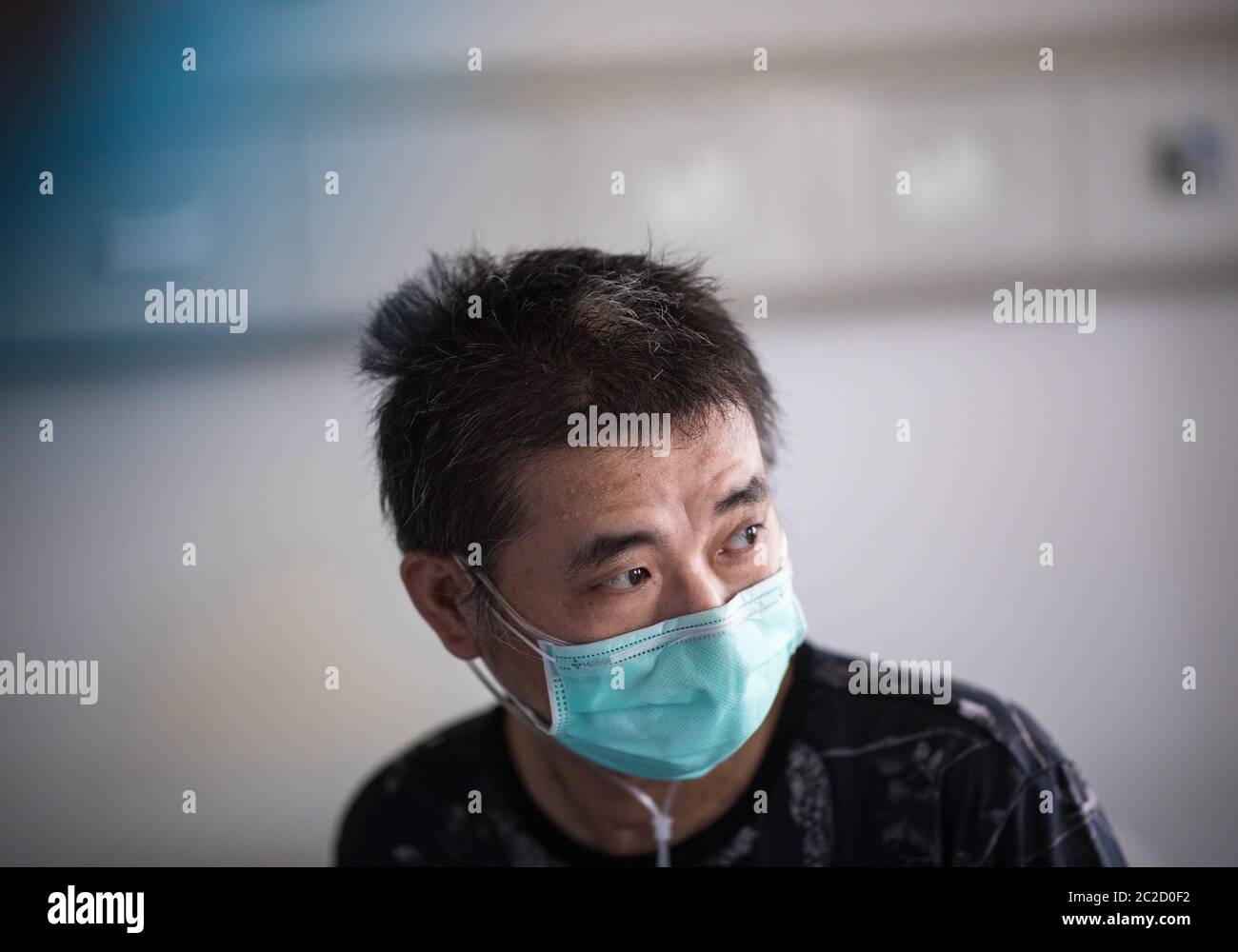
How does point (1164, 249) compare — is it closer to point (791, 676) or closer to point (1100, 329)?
point (1100, 329)

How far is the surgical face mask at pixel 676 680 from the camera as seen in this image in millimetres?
989

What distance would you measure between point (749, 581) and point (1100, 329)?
81 cm

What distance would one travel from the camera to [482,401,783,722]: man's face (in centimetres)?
96

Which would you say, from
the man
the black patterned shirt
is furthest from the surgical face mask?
the black patterned shirt

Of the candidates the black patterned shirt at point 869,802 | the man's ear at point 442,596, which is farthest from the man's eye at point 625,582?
the black patterned shirt at point 869,802

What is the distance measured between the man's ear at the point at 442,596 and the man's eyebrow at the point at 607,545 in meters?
0.17

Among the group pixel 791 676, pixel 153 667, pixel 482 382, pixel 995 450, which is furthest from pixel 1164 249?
pixel 153 667

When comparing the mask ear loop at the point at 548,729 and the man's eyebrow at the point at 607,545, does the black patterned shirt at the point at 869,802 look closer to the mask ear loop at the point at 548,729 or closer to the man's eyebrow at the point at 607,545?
the mask ear loop at the point at 548,729

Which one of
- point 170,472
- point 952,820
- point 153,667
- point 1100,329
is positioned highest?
point 1100,329

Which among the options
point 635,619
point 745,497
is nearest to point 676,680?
point 635,619

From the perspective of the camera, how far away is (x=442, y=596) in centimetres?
111

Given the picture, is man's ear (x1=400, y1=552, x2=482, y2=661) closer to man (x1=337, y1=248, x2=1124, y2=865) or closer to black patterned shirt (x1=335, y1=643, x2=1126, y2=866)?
man (x1=337, y1=248, x2=1124, y2=865)

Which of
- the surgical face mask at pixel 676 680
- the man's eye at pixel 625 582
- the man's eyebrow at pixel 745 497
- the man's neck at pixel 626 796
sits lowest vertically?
the man's neck at pixel 626 796
